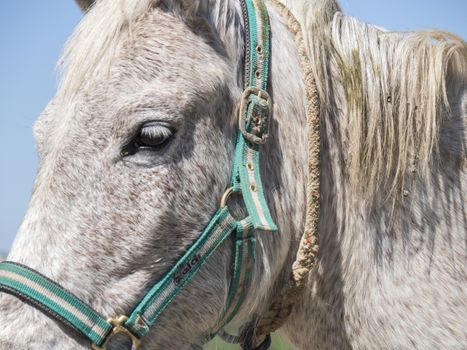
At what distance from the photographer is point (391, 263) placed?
227 centimetres

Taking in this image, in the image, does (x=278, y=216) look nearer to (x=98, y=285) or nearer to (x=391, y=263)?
(x=391, y=263)

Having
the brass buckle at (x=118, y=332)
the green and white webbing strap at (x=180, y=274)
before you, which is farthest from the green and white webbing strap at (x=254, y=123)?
the brass buckle at (x=118, y=332)

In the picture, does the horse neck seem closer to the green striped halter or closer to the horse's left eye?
the green striped halter

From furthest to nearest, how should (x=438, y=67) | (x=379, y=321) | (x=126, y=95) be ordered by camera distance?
(x=438, y=67) → (x=379, y=321) → (x=126, y=95)

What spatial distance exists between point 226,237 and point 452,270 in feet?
2.76

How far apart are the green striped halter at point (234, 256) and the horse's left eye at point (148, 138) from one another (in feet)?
1.01

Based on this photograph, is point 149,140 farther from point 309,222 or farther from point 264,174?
point 309,222

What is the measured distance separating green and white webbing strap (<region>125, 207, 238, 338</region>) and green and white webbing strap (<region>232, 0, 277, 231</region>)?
101mm

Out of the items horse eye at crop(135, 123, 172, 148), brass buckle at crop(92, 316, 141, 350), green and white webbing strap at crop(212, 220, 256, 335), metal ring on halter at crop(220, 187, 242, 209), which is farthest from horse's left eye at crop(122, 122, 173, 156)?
brass buckle at crop(92, 316, 141, 350)

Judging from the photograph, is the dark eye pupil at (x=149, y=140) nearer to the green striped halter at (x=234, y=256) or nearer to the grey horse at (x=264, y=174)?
the grey horse at (x=264, y=174)

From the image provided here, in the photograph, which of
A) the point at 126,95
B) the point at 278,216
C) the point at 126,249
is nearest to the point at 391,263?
the point at 278,216

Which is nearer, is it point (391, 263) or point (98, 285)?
point (98, 285)

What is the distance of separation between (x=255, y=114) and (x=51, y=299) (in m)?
0.94

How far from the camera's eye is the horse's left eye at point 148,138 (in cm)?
202
